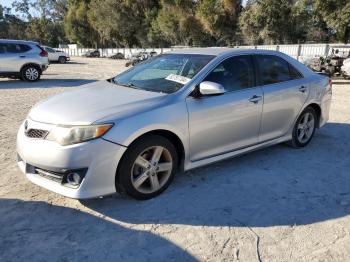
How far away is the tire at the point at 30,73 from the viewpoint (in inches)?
632

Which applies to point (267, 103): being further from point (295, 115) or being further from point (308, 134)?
point (308, 134)

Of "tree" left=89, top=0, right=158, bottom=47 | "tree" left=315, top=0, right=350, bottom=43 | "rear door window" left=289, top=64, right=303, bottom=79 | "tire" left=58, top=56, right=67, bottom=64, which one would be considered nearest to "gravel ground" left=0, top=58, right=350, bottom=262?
"rear door window" left=289, top=64, right=303, bottom=79

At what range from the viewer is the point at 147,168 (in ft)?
13.4

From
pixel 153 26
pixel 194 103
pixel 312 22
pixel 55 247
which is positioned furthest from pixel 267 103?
pixel 153 26

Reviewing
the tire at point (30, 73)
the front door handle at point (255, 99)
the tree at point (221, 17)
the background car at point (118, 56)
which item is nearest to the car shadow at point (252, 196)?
the front door handle at point (255, 99)

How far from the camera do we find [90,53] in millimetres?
62375

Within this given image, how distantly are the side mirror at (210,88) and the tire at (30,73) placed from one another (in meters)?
13.5

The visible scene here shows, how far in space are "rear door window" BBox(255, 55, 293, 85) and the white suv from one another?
41.8 feet

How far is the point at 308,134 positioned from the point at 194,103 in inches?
107

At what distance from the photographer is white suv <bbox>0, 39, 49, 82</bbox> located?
1533 cm

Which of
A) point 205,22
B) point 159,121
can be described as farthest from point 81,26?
point 159,121

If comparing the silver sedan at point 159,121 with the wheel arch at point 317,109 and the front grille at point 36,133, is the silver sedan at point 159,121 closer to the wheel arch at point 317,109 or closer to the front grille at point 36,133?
the front grille at point 36,133

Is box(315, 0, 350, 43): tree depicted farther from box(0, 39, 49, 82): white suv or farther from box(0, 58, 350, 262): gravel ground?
box(0, 58, 350, 262): gravel ground

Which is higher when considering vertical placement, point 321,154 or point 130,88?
point 130,88
